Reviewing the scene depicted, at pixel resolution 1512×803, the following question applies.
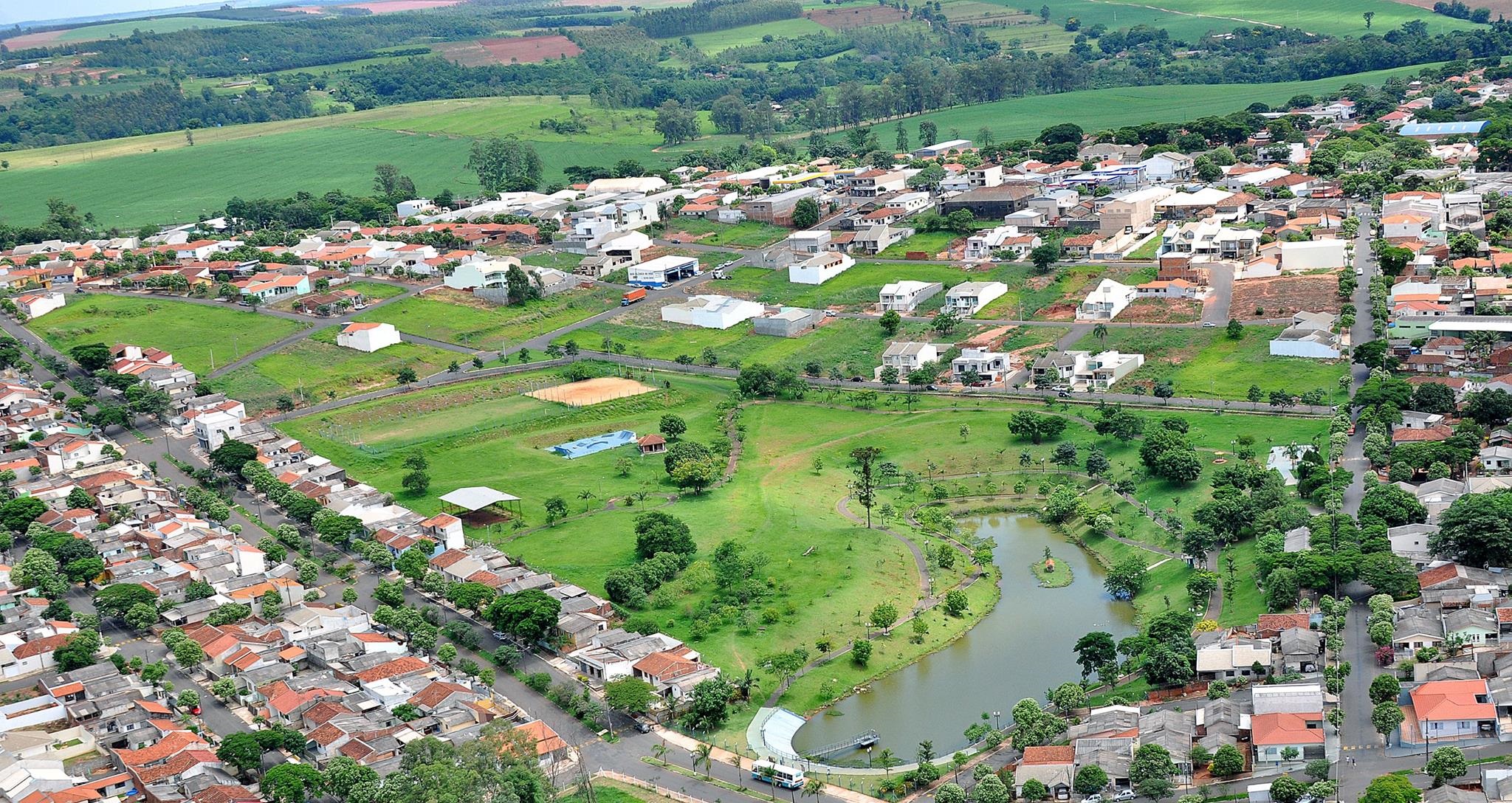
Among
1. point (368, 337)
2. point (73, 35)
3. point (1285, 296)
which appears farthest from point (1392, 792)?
point (73, 35)

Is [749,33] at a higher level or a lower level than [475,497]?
higher

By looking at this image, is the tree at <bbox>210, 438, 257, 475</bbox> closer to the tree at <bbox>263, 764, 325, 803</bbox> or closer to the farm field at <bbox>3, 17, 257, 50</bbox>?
the tree at <bbox>263, 764, 325, 803</bbox>

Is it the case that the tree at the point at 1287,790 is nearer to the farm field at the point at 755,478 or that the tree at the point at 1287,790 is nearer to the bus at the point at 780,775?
the bus at the point at 780,775

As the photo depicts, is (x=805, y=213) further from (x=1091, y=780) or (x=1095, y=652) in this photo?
(x=1091, y=780)

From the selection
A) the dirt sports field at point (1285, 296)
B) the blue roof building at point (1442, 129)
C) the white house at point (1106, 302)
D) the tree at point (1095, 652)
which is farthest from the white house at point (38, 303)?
the blue roof building at point (1442, 129)

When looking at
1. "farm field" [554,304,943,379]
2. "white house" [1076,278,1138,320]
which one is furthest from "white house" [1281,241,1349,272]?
"farm field" [554,304,943,379]

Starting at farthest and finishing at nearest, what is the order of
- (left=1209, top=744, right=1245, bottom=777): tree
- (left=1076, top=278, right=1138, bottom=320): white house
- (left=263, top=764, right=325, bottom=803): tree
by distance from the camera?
(left=1076, top=278, right=1138, bottom=320): white house → (left=263, top=764, right=325, bottom=803): tree → (left=1209, top=744, right=1245, bottom=777): tree
